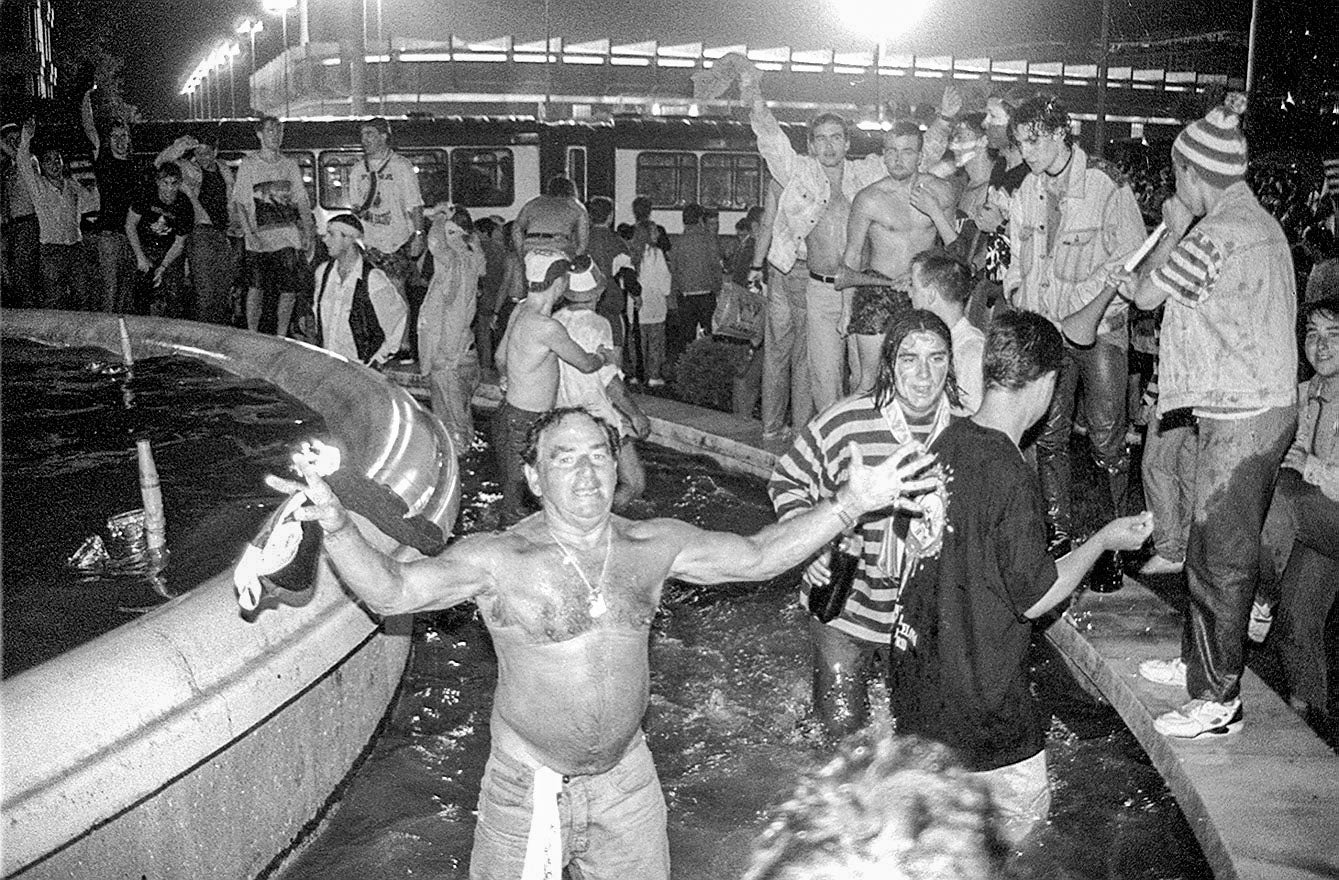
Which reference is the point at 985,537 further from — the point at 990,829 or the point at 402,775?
the point at 402,775

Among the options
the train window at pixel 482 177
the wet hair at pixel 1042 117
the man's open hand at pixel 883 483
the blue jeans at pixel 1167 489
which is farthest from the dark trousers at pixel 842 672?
the train window at pixel 482 177

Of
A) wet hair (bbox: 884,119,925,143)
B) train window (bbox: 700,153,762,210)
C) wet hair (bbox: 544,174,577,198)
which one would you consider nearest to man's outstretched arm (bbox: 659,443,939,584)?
wet hair (bbox: 884,119,925,143)

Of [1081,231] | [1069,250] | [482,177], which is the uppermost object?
[482,177]

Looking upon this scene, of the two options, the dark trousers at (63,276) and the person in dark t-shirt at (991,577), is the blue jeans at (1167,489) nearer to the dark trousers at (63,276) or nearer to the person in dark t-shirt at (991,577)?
the person in dark t-shirt at (991,577)

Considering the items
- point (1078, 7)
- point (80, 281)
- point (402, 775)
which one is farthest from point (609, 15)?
point (402, 775)

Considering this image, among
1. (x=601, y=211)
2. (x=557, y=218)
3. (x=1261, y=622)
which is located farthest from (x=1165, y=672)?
(x=601, y=211)

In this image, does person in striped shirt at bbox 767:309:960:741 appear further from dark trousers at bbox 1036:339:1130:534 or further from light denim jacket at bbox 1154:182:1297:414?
dark trousers at bbox 1036:339:1130:534

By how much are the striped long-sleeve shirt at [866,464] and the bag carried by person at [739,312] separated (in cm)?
775

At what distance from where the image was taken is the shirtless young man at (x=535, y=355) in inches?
306

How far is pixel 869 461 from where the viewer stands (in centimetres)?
517

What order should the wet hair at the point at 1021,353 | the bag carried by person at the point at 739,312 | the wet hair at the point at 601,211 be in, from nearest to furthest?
1. the wet hair at the point at 1021,353
2. the bag carried by person at the point at 739,312
3. the wet hair at the point at 601,211

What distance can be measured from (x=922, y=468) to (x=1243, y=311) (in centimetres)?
200

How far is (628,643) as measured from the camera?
12.9 feet

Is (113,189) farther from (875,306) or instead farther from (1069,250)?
(1069,250)
